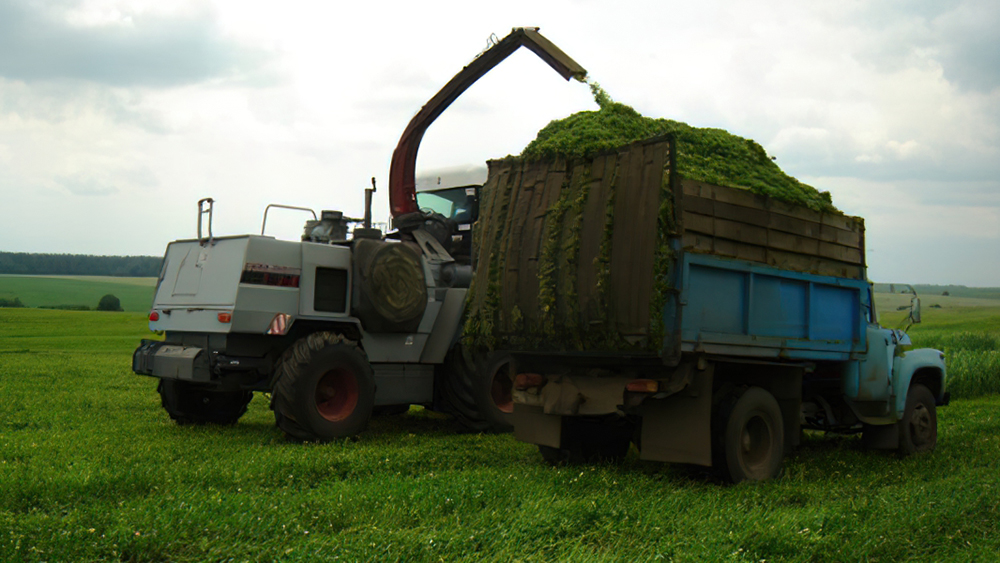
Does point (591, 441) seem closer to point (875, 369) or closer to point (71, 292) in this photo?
point (875, 369)

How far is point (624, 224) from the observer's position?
7.42 metres

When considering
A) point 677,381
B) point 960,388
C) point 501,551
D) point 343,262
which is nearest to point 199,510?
point 501,551

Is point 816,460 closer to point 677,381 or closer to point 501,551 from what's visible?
point 677,381

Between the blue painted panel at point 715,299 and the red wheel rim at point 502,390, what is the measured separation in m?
4.28

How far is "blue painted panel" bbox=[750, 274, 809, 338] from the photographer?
8.06 m

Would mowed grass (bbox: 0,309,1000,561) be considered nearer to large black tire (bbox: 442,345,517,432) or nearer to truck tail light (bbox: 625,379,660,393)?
large black tire (bbox: 442,345,517,432)

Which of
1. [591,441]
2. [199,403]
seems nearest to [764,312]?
[591,441]

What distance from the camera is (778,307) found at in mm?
8328

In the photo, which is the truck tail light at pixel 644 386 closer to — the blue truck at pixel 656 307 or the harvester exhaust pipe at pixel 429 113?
the blue truck at pixel 656 307

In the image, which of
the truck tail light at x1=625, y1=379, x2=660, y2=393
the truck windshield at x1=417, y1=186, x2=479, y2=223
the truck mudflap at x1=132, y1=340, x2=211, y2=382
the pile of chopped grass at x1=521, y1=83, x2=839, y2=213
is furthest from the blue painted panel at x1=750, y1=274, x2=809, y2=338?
the truck mudflap at x1=132, y1=340, x2=211, y2=382

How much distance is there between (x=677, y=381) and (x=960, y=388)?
1379 centimetres

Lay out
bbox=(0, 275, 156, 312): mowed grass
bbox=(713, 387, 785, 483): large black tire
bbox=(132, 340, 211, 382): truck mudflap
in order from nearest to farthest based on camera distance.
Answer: bbox=(713, 387, 785, 483): large black tire
bbox=(132, 340, 211, 382): truck mudflap
bbox=(0, 275, 156, 312): mowed grass

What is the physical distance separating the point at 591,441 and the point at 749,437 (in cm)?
166

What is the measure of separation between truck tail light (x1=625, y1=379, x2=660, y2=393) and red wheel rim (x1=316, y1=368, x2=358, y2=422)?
3.99m
